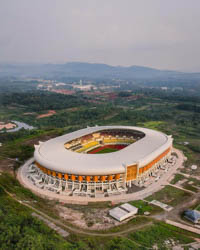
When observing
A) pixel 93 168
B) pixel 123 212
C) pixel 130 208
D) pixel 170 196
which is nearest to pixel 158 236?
pixel 123 212

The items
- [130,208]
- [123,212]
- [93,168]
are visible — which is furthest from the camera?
[93,168]

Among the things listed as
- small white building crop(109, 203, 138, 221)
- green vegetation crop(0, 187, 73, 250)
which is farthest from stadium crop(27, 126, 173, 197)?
green vegetation crop(0, 187, 73, 250)

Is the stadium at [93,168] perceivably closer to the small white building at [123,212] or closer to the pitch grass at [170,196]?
the pitch grass at [170,196]

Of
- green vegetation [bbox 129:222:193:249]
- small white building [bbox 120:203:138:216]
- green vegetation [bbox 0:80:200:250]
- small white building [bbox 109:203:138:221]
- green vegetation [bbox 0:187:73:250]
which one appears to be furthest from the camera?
small white building [bbox 120:203:138:216]

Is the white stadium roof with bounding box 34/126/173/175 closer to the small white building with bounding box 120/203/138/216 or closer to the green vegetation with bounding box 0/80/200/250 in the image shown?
the green vegetation with bounding box 0/80/200/250

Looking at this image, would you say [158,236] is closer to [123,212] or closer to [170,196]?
[123,212]

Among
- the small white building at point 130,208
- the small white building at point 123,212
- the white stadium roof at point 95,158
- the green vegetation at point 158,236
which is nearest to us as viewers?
the green vegetation at point 158,236

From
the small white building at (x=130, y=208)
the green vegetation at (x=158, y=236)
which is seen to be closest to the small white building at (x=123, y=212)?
the small white building at (x=130, y=208)
